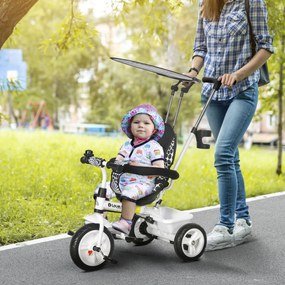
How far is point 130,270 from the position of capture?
4273 millimetres

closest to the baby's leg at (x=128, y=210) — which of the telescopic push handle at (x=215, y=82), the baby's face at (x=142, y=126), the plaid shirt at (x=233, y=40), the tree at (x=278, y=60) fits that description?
the baby's face at (x=142, y=126)

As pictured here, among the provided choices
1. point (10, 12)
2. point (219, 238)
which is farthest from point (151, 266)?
point (10, 12)

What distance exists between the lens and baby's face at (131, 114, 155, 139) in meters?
4.42

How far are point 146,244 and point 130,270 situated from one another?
28.6 inches

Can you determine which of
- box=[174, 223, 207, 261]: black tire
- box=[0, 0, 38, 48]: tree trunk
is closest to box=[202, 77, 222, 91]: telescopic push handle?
box=[174, 223, 207, 261]: black tire

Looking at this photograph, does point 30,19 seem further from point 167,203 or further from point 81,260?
point 81,260

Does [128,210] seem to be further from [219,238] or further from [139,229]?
[219,238]

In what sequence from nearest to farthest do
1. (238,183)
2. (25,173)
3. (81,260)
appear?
(81,260)
(238,183)
(25,173)

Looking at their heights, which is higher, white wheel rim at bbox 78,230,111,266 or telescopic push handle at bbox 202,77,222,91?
telescopic push handle at bbox 202,77,222,91

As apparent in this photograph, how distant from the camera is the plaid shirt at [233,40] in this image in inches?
187

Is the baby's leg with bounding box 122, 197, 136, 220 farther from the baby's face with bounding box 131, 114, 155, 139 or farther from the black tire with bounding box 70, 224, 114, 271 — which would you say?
the baby's face with bounding box 131, 114, 155, 139

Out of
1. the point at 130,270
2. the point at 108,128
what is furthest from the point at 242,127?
the point at 108,128

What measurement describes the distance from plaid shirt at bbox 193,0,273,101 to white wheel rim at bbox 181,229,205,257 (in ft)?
3.54

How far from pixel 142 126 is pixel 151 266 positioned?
37.3 inches
